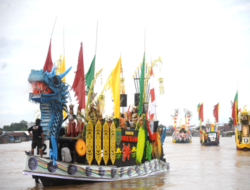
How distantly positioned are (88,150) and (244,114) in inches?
913

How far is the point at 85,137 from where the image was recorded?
11344mm

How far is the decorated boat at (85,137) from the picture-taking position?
10.2m

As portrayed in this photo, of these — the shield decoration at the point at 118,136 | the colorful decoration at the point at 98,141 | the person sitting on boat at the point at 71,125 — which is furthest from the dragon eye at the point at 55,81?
the shield decoration at the point at 118,136

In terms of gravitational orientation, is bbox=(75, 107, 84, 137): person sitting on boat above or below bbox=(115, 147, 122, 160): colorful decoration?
above

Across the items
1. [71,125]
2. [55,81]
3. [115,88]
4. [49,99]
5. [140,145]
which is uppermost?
[115,88]

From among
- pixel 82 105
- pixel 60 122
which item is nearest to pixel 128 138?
pixel 82 105

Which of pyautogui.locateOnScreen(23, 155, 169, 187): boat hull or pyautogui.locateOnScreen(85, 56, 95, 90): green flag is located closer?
pyautogui.locateOnScreen(23, 155, 169, 187): boat hull

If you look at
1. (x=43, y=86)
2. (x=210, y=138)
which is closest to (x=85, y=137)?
(x=43, y=86)

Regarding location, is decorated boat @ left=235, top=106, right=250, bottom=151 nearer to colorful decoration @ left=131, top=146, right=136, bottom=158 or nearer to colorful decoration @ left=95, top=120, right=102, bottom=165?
colorful decoration @ left=131, top=146, right=136, bottom=158

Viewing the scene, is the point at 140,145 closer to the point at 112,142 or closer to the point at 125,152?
the point at 125,152

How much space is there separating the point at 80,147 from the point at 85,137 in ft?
1.49

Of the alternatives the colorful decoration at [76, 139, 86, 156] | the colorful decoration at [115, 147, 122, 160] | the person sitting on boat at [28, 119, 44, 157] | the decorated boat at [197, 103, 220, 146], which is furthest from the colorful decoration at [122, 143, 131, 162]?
A: the decorated boat at [197, 103, 220, 146]

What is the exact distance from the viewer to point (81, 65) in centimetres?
1241

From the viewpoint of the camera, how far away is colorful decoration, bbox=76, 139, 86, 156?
11.0 metres
